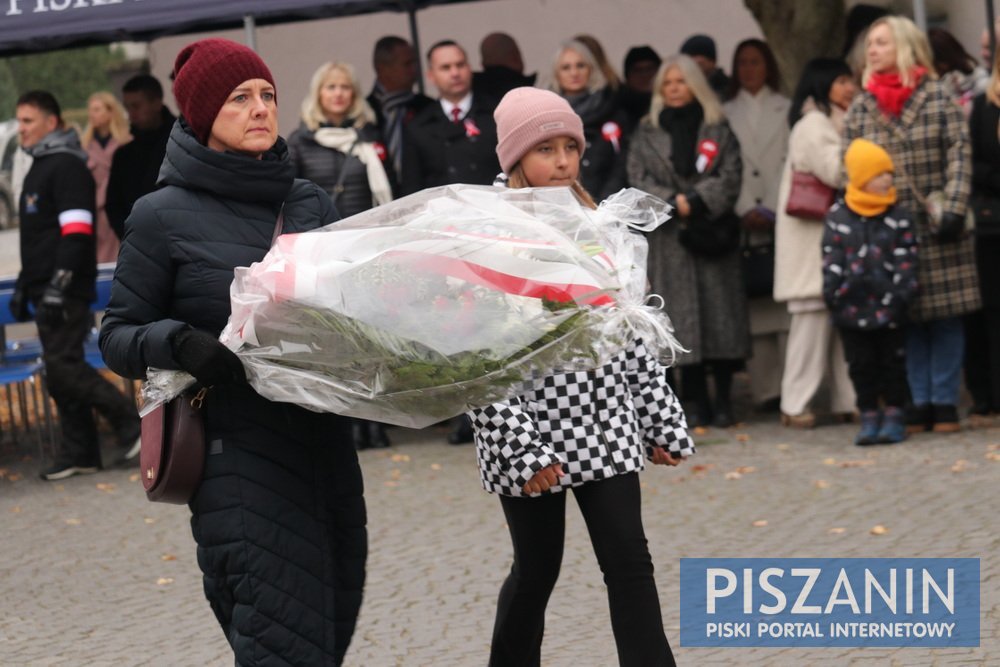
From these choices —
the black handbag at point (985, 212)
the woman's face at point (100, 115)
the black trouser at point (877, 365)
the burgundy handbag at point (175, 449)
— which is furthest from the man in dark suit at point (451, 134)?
the burgundy handbag at point (175, 449)

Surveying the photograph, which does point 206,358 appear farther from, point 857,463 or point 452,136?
point 452,136

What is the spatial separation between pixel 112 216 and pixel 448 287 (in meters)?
7.95

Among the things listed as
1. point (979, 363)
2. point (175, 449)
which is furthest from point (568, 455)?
point (979, 363)

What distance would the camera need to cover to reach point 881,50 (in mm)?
9328

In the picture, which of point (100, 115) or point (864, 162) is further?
point (100, 115)

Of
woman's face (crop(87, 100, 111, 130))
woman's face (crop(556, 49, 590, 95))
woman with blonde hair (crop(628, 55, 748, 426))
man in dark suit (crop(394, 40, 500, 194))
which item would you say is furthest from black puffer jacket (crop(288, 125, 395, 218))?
woman's face (crop(87, 100, 111, 130))

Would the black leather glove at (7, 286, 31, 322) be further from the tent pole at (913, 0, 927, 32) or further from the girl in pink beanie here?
the girl in pink beanie

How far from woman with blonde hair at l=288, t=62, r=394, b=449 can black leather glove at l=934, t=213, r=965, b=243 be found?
10.8 ft

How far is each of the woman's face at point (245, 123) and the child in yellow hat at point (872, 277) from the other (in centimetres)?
551

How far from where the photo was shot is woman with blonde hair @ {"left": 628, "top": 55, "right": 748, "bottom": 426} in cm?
1021

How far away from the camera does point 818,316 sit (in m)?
10.2

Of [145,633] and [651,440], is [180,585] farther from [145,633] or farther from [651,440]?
[651,440]

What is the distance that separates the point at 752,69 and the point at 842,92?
1.11 meters

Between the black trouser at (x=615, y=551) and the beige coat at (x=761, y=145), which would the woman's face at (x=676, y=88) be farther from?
the black trouser at (x=615, y=551)
